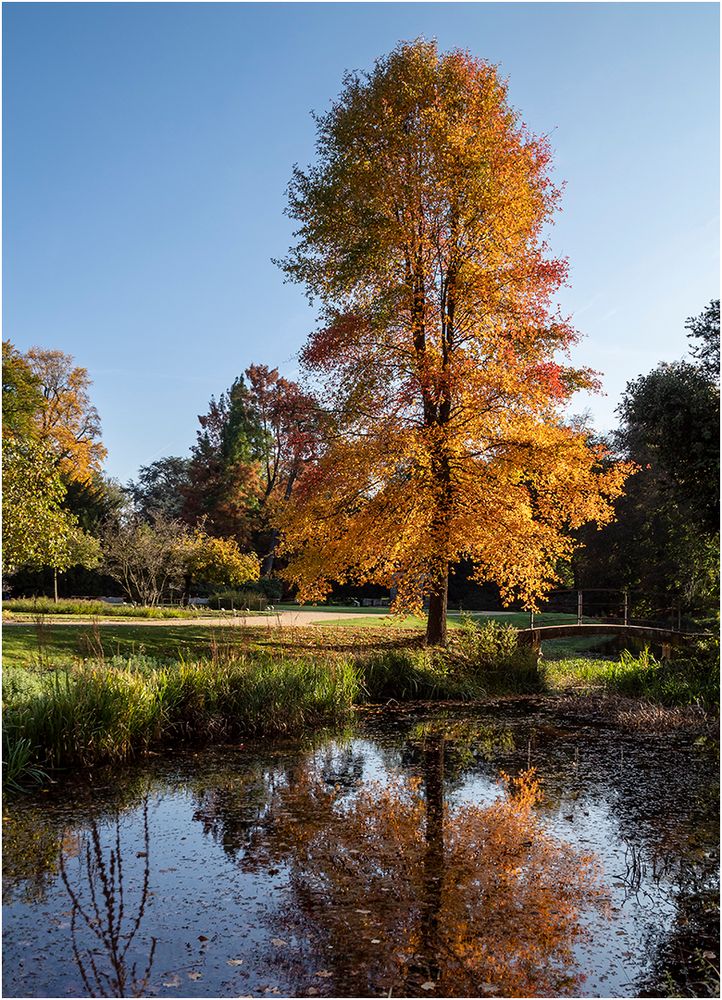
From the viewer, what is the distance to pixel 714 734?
9781mm

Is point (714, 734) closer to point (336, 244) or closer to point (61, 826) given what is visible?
point (61, 826)

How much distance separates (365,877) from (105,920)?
162 cm

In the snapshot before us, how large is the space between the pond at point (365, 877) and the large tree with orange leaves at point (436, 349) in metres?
5.54

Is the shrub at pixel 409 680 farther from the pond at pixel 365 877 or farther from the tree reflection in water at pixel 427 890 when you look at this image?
the tree reflection in water at pixel 427 890

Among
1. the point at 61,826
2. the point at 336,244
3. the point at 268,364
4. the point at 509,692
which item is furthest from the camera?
the point at 268,364

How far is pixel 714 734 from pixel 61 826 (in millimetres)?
7689

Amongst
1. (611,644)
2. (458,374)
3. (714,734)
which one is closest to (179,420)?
(611,644)

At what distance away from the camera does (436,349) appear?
1399 cm

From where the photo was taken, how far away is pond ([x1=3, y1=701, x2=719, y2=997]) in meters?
3.91

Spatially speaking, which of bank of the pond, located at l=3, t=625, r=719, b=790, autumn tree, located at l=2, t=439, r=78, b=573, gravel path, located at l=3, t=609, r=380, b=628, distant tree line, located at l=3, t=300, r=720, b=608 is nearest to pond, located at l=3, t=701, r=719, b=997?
bank of the pond, located at l=3, t=625, r=719, b=790

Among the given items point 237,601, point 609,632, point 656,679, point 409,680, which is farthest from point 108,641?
point 237,601

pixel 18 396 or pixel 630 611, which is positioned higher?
pixel 18 396

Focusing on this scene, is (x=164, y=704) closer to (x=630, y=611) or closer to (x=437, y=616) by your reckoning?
(x=437, y=616)

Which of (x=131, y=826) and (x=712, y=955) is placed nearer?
(x=712, y=955)
